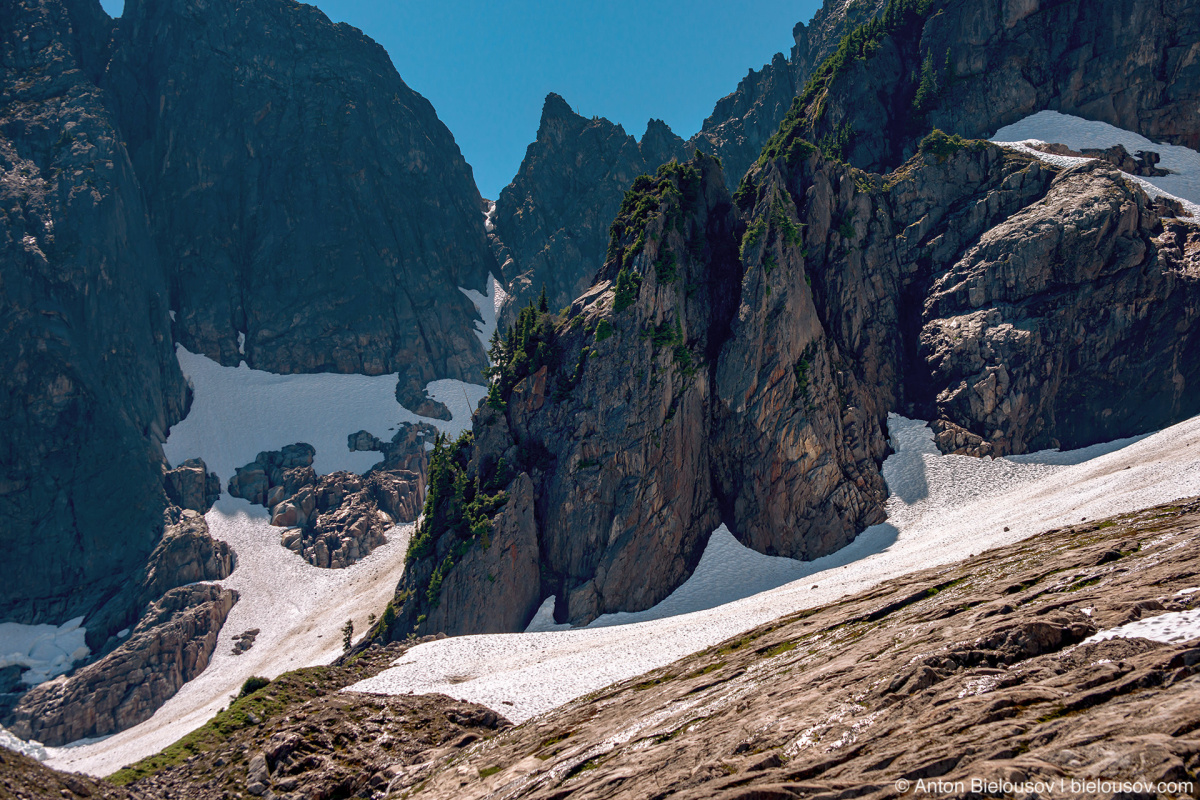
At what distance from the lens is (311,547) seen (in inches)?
3273

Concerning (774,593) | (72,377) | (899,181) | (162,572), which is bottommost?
(774,593)

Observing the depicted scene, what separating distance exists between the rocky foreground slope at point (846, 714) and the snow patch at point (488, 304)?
9546 cm

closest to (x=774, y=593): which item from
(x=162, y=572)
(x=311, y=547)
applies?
(x=311, y=547)

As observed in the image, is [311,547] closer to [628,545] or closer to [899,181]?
[628,545]

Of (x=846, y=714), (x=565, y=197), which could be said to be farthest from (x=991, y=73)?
(x=846, y=714)

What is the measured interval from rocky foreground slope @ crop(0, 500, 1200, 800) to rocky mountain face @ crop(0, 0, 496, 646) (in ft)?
218

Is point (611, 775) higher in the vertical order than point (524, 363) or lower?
lower

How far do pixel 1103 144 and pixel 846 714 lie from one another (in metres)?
82.0

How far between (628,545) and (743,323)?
77.5 feet

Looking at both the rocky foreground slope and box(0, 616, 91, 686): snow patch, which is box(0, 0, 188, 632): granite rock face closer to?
box(0, 616, 91, 686): snow patch

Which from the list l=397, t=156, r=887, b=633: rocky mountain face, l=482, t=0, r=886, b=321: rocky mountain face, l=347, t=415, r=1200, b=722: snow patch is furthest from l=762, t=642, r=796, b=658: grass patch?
l=482, t=0, r=886, b=321: rocky mountain face

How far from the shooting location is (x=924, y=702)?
632 inches

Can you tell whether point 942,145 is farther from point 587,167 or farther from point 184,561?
point 184,561

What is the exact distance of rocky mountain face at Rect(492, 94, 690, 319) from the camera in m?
132
